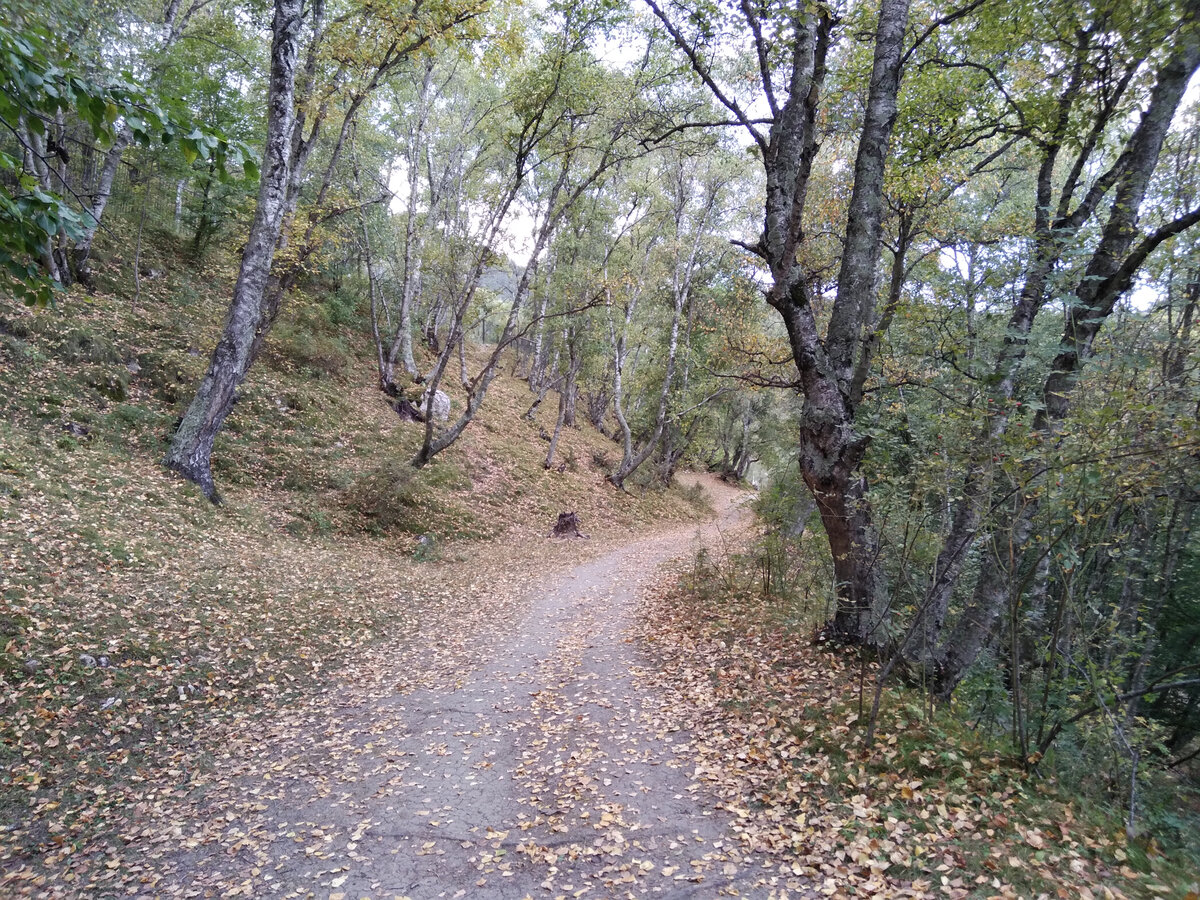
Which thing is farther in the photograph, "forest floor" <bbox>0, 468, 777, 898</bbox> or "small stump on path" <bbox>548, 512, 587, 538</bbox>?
"small stump on path" <bbox>548, 512, 587, 538</bbox>

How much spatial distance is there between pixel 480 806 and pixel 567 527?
12116 millimetres

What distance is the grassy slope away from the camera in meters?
4.79

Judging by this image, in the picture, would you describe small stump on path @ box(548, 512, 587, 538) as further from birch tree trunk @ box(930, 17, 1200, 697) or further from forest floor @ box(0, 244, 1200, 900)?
birch tree trunk @ box(930, 17, 1200, 697)

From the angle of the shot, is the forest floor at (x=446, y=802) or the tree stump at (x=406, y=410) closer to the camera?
the forest floor at (x=446, y=802)

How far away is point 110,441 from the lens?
989 centimetres

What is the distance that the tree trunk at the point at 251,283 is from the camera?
9828 mm

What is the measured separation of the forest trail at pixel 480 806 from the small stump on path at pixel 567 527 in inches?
373

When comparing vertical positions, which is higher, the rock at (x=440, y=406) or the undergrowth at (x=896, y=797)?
the rock at (x=440, y=406)

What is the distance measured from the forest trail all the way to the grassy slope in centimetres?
83

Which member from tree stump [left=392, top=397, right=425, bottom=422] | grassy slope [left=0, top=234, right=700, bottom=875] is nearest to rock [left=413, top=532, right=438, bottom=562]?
grassy slope [left=0, top=234, right=700, bottom=875]

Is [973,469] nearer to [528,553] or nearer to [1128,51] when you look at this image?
[1128,51]

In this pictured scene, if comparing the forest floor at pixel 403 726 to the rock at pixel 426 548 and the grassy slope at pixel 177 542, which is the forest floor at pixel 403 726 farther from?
the rock at pixel 426 548

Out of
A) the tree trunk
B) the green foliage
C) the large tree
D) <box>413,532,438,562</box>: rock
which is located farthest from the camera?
<box>413,532,438,562</box>: rock

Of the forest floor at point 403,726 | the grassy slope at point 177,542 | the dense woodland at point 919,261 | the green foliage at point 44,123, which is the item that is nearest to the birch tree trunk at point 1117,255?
the dense woodland at point 919,261
